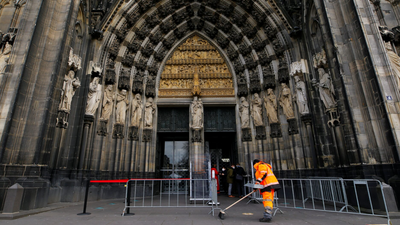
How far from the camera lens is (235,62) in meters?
12.5

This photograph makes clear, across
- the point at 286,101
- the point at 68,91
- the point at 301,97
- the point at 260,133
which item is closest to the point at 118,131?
the point at 68,91

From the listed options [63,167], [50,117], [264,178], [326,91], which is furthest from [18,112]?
[326,91]

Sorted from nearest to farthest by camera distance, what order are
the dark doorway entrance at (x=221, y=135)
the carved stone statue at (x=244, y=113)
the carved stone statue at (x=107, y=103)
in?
the carved stone statue at (x=107, y=103) < the carved stone statue at (x=244, y=113) < the dark doorway entrance at (x=221, y=135)

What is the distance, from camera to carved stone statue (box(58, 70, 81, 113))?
7585 mm

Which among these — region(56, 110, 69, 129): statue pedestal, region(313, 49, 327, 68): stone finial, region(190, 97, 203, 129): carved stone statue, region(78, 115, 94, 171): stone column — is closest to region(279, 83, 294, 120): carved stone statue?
region(313, 49, 327, 68): stone finial

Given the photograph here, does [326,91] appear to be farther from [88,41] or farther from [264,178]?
[88,41]

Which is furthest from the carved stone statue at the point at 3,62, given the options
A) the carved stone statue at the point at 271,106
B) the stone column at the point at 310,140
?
the stone column at the point at 310,140

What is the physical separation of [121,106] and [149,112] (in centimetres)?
155

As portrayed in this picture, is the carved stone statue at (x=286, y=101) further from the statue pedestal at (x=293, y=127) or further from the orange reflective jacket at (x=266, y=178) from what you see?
the orange reflective jacket at (x=266, y=178)

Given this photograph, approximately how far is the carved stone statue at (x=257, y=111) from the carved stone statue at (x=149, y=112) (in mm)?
5252

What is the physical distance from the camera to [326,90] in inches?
302

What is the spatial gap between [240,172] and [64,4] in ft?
29.6

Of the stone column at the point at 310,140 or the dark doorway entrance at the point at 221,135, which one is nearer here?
the stone column at the point at 310,140

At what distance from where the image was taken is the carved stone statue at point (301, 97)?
9.11 meters
